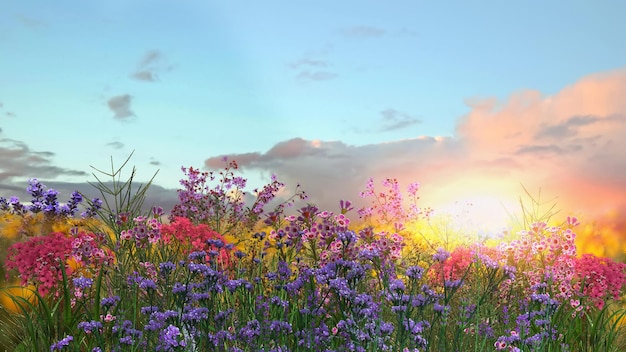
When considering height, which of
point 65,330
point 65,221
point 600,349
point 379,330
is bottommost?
point 600,349

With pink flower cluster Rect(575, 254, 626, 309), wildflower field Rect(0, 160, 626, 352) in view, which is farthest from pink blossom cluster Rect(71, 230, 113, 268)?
pink flower cluster Rect(575, 254, 626, 309)

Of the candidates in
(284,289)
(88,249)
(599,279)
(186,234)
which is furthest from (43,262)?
(599,279)

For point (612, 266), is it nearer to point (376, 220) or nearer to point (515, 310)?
point (515, 310)

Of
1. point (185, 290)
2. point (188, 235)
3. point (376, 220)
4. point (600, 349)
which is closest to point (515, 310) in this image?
point (600, 349)

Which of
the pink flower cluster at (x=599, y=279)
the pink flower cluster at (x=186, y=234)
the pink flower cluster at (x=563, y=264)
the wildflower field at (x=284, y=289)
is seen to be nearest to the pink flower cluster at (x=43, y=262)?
the wildflower field at (x=284, y=289)

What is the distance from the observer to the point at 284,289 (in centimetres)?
441

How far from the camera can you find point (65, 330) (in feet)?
17.7

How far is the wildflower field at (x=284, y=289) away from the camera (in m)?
3.53

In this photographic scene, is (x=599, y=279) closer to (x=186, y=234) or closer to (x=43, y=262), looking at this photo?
(x=186, y=234)

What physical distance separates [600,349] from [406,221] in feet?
21.0

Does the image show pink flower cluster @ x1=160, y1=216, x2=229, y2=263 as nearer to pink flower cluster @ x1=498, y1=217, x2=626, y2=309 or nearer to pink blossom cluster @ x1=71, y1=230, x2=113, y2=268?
pink blossom cluster @ x1=71, y1=230, x2=113, y2=268

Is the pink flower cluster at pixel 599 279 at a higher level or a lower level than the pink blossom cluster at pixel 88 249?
lower

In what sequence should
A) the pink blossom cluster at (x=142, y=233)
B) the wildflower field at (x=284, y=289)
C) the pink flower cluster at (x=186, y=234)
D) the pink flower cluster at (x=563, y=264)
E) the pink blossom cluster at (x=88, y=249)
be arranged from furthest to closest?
the pink flower cluster at (x=186, y=234) < the pink flower cluster at (x=563, y=264) < the pink blossom cluster at (x=88, y=249) < the pink blossom cluster at (x=142, y=233) < the wildflower field at (x=284, y=289)

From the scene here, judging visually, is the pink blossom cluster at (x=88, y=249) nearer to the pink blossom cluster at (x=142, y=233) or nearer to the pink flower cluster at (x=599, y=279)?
the pink blossom cluster at (x=142, y=233)
